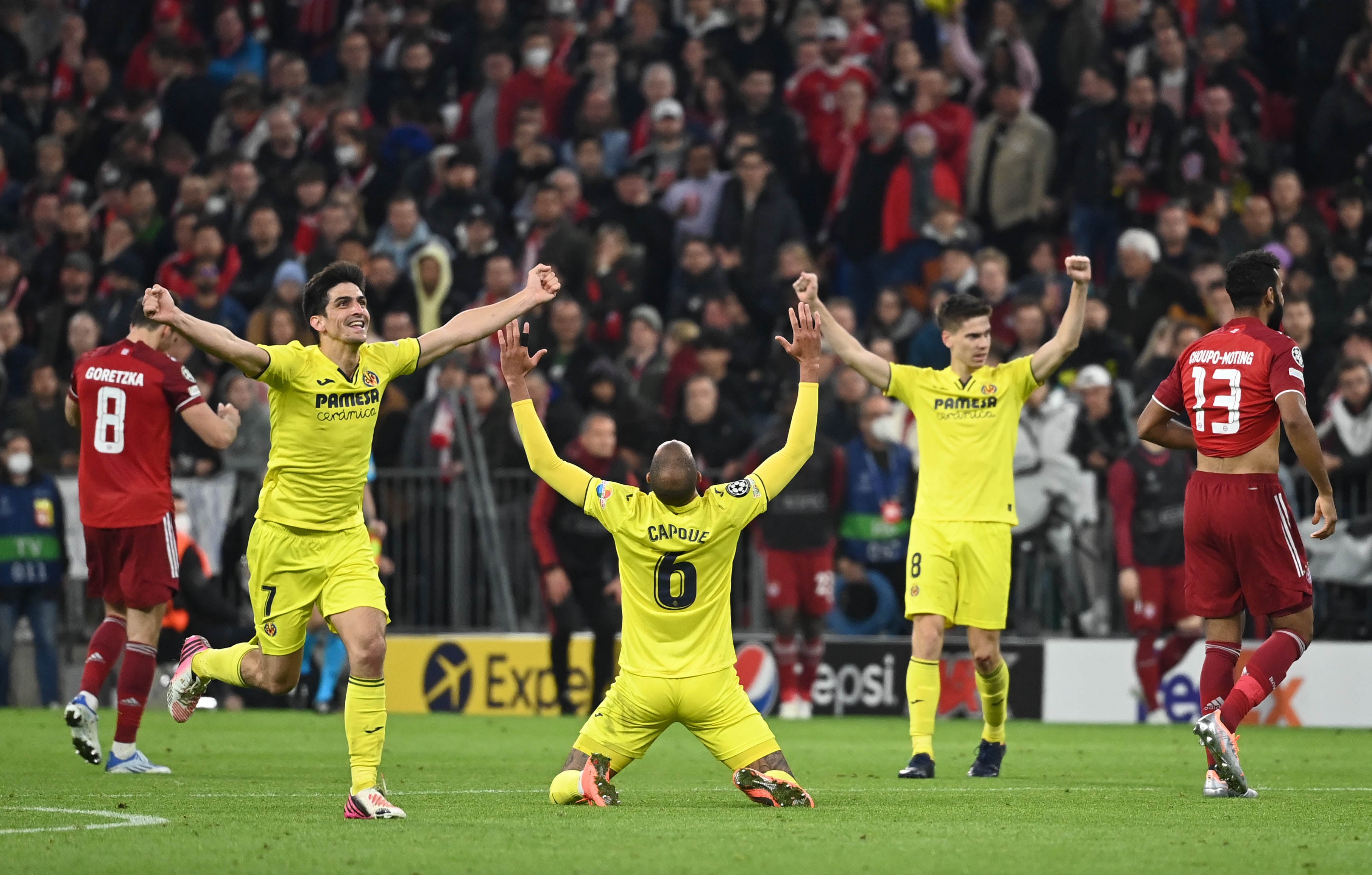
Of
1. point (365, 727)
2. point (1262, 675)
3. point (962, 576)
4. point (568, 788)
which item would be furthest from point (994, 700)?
point (365, 727)

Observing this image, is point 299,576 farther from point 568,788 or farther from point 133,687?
point 133,687

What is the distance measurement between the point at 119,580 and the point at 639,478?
6545 millimetres

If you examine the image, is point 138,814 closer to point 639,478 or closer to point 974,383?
point 974,383

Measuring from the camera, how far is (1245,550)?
9.94 m

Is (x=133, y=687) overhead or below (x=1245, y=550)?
below

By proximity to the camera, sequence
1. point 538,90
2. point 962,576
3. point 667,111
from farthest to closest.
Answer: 1. point 538,90
2. point 667,111
3. point 962,576

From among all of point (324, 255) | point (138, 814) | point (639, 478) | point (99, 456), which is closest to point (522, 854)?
point (138, 814)

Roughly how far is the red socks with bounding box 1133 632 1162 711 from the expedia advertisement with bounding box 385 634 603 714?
5060 millimetres

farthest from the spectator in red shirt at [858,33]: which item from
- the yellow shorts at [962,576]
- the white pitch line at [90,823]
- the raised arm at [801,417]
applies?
the white pitch line at [90,823]

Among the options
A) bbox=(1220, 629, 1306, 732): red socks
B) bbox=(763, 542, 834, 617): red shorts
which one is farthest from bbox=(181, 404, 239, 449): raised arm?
bbox=(763, 542, 834, 617): red shorts

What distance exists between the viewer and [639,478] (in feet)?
57.3

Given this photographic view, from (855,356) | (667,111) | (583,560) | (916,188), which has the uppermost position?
(667,111)

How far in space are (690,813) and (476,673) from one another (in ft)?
33.5

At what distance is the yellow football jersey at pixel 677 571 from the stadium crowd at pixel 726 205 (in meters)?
7.76
